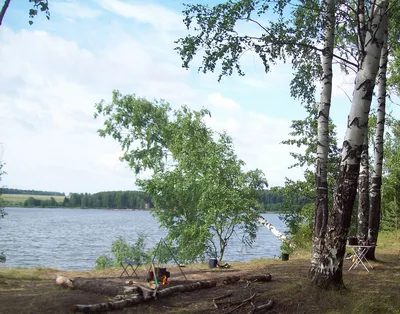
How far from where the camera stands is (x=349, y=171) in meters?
6.51

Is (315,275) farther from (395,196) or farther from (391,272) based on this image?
(395,196)

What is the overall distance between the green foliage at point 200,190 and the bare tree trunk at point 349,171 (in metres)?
8.42

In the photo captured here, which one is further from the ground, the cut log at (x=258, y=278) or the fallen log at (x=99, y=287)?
the cut log at (x=258, y=278)

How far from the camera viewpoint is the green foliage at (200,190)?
15.4 metres

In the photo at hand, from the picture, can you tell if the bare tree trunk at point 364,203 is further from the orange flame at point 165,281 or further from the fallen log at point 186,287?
the orange flame at point 165,281

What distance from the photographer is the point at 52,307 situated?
580 cm

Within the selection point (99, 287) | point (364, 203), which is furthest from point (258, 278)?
point (364, 203)

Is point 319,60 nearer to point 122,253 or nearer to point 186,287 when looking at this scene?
point 186,287

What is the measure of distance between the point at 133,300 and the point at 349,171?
134 inches

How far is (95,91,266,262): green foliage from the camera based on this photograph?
50.5 ft

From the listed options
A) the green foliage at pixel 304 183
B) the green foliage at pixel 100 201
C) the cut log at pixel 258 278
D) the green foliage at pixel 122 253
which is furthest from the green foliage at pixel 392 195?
the green foliage at pixel 100 201

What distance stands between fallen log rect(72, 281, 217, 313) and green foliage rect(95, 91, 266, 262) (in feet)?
25.1

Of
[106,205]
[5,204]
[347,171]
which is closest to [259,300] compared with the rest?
[347,171]

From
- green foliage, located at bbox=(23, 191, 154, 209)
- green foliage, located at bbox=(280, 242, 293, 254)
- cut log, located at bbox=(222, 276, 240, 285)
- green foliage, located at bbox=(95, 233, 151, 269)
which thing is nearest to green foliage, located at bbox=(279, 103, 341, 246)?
green foliage, located at bbox=(280, 242, 293, 254)
